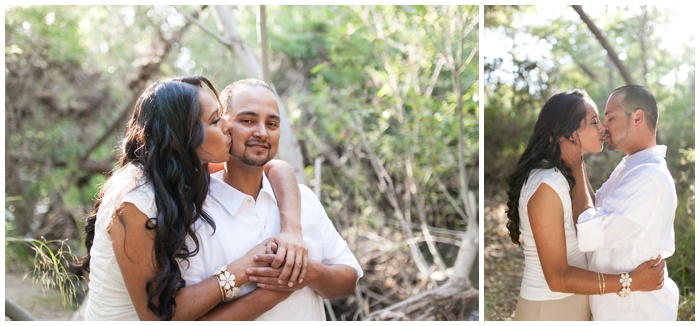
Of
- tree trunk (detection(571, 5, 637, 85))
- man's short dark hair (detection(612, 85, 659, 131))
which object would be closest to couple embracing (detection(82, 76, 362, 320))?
man's short dark hair (detection(612, 85, 659, 131))

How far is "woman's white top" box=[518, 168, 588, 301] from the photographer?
2578 millimetres

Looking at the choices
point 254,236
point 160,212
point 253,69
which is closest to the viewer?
point 160,212

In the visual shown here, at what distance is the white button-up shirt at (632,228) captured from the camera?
2598 millimetres

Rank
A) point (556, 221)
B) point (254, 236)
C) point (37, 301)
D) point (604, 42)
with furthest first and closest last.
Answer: point (37, 301) → point (604, 42) → point (556, 221) → point (254, 236)

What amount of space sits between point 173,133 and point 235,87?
1.29 ft

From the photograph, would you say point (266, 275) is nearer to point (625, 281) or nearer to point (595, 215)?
point (595, 215)

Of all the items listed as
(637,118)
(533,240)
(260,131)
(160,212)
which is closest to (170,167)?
(160,212)

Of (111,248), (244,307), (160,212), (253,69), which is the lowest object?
(244,307)

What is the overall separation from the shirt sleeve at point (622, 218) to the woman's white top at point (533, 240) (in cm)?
5

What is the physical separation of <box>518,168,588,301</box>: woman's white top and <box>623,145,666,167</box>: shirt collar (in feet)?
1.12

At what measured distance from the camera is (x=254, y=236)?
2418 millimetres

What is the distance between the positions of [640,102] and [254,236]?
1.73 metres
